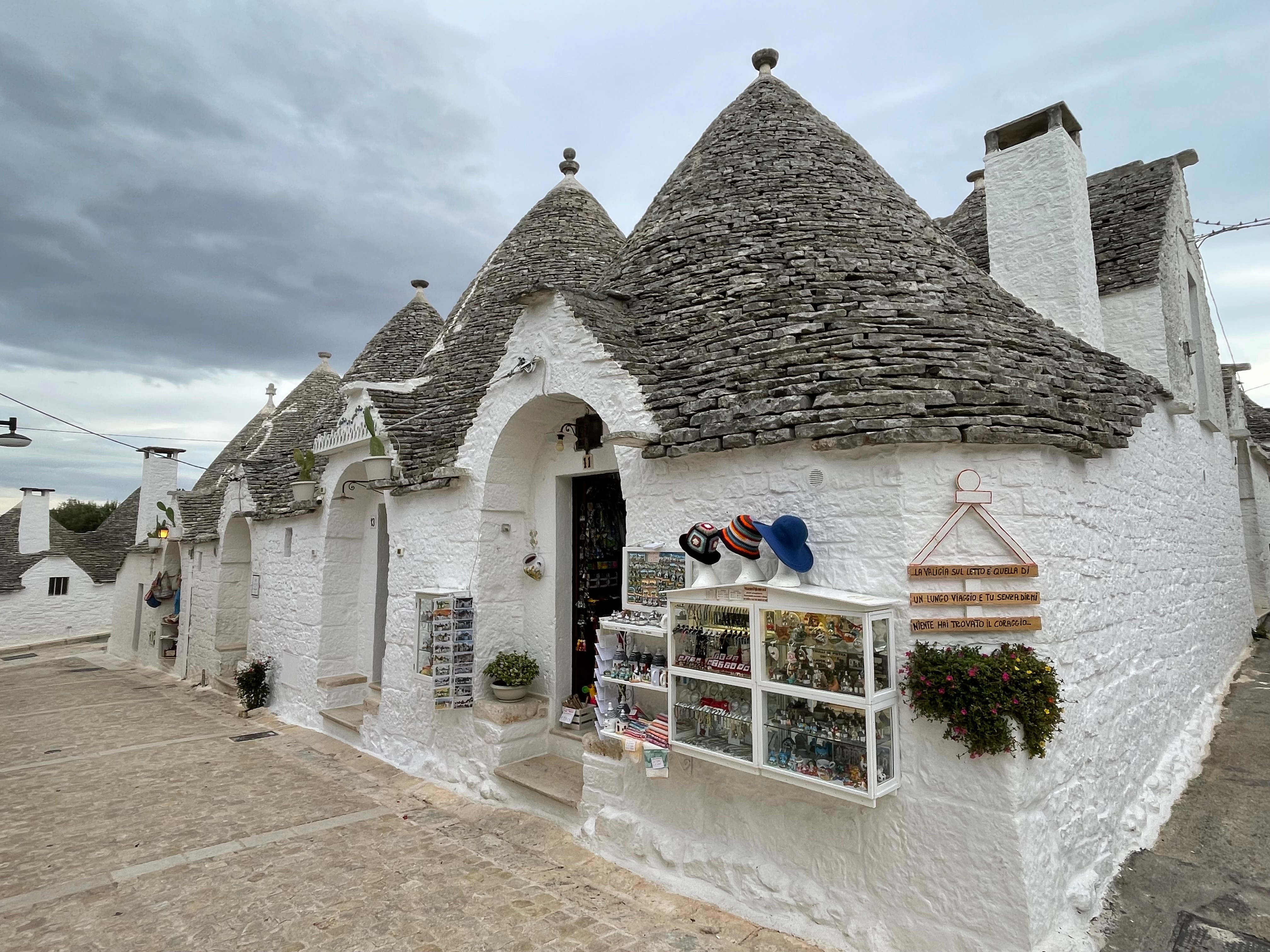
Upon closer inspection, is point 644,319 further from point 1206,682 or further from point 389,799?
point 1206,682

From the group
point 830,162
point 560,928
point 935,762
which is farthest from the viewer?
point 830,162

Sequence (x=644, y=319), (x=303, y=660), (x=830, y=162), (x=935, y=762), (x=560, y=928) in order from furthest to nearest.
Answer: (x=303, y=660) < (x=830, y=162) < (x=644, y=319) < (x=560, y=928) < (x=935, y=762)

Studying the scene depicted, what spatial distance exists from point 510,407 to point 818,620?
3.72 m

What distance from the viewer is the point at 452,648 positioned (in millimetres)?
6465

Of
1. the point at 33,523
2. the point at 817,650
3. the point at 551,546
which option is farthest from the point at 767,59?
the point at 33,523

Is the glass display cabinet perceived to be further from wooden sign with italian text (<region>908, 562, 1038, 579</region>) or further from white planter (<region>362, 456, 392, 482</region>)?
white planter (<region>362, 456, 392, 482</region>)

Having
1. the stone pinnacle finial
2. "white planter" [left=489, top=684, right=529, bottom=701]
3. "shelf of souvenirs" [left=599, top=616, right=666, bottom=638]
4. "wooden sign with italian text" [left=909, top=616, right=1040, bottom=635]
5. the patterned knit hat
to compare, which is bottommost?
"white planter" [left=489, top=684, right=529, bottom=701]

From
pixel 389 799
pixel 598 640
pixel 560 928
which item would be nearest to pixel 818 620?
pixel 598 640

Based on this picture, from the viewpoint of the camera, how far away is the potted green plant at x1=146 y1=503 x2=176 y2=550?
1502 centimetres

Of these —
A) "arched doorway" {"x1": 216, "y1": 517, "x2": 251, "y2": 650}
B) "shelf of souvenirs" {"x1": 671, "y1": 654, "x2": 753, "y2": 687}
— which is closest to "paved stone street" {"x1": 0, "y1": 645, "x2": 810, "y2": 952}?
"shelf of souvenirs" {"x1": 671, "y1": 654, "x2": 753, "y2": 687}

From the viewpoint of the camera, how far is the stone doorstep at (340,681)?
9141 mm

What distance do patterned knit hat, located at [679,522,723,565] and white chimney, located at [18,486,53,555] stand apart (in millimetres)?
26181

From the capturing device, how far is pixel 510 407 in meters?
6.47

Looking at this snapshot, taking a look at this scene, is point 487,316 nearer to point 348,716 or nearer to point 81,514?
point 348,716
